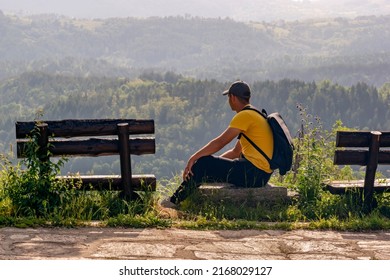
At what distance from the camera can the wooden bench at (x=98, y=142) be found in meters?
7.30

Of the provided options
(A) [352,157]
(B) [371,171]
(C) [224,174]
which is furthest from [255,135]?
(B) [371,171]

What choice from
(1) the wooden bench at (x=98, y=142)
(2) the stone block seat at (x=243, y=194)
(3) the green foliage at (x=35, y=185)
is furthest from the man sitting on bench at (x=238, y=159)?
(3) the green foliage at (x=35, y=185)

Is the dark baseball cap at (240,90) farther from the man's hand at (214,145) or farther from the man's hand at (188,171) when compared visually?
the man's hand at (188,171)

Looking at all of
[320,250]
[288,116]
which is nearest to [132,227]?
[320,250]

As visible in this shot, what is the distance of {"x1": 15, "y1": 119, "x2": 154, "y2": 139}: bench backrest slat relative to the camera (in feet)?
24.0

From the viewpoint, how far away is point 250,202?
772cm

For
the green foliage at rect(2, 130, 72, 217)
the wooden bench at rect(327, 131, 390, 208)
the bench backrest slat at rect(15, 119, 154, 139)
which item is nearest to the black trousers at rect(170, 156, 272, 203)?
the bench backrest slat at rect(15, 119, 154, 139)

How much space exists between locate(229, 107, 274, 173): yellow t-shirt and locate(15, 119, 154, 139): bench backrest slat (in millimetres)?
1172

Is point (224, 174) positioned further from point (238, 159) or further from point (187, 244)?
point (187, 244)

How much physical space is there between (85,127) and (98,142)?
0.84 feet

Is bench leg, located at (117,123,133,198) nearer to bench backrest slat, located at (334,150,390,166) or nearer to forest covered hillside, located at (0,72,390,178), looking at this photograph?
bench backrest slat, located at (334,150,390,166)
